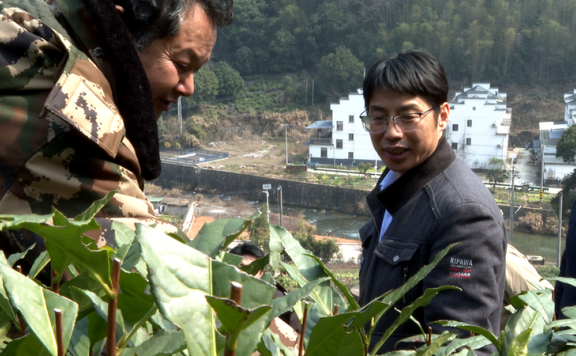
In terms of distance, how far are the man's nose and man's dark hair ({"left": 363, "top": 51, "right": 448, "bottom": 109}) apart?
0.28m

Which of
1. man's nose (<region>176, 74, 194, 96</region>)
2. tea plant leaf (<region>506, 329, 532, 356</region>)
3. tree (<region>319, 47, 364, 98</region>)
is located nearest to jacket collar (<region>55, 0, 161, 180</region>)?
man's nose (<region>176, 74, 194, 96</region>)

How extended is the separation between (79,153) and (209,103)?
646 inches

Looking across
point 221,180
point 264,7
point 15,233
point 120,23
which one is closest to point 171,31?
point 120,23

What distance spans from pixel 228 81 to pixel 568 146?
9.22 meters

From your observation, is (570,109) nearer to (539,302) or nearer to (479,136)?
(479,136)

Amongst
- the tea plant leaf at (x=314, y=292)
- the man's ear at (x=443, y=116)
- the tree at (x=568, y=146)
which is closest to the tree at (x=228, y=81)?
the tree at (x=568, y=146)

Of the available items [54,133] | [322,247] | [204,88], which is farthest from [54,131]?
[204,88]

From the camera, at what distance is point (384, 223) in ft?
2.71

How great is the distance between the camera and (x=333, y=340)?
191mm

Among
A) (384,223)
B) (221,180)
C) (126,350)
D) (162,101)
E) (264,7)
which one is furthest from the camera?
(264,7)

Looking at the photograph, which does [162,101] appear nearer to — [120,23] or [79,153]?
[120,23]

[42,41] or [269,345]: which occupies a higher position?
[42,41]

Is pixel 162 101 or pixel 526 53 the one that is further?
pixel 526 53

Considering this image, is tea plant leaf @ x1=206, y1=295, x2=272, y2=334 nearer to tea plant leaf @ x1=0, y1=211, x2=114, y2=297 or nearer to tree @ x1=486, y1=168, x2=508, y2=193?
tea plant leaf @ x1=0, y1=211, x2=114, y2=297
